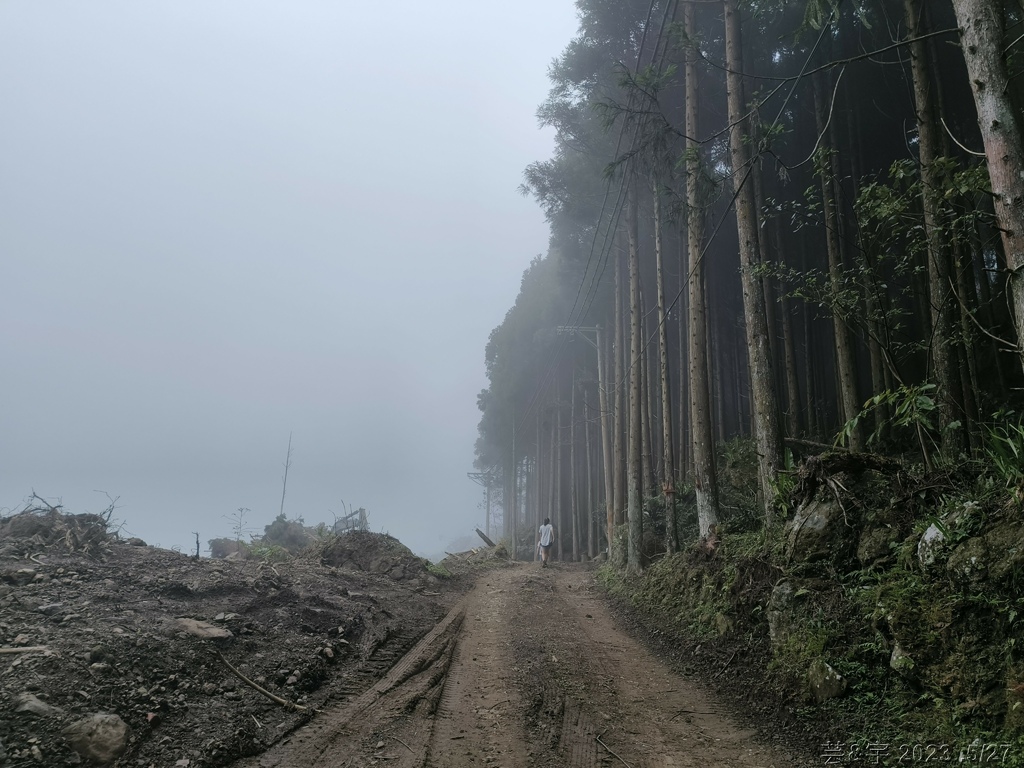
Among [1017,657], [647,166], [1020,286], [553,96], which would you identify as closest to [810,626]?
[1017,657]

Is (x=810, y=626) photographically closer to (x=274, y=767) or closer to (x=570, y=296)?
(x=274, y=767)

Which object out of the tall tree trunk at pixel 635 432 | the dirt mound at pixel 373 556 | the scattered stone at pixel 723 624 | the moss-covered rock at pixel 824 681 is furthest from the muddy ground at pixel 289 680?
the tall tree trunk at pixel 635 432

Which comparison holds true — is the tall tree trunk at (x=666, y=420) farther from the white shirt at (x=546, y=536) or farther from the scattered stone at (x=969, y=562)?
the scattered stone at (x=969, y=562)

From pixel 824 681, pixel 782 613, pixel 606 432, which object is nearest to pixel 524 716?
pixel 824 681

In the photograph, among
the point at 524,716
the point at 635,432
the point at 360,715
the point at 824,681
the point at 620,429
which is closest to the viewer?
the point at 824,681

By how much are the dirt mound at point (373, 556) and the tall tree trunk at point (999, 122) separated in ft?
38.6

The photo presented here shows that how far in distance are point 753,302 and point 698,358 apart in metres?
2.32

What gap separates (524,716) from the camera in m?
4.55

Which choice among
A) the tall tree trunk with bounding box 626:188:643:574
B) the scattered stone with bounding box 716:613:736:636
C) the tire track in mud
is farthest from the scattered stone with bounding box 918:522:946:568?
the tall tree trunk with bounding box 626:188:643:574

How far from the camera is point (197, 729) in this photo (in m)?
3.80

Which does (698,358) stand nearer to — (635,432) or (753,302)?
(753,302)

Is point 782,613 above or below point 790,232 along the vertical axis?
below

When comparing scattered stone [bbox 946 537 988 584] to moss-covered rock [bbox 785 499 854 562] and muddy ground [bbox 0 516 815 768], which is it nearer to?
moss-covered rock [bbox 785 499 854 562]

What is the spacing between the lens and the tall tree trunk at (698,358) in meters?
9.95
